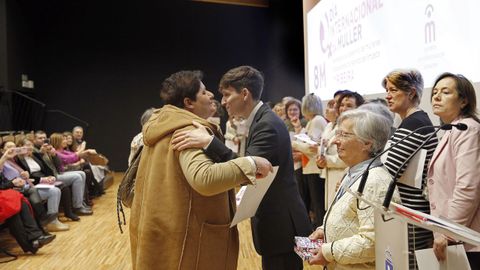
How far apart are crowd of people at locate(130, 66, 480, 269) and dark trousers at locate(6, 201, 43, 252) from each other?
2902mm

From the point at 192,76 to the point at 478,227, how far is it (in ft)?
4.21

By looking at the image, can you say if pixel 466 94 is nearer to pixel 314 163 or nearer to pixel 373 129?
pixel 373 129

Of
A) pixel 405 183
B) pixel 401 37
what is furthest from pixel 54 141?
pixel 405 183

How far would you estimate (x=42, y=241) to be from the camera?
14.1 ft

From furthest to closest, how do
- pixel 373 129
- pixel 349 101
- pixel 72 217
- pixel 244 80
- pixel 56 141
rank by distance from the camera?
pixel 56 141, pixel 72 217, pixel 349 101, pixel 244 80, pixel 373 129

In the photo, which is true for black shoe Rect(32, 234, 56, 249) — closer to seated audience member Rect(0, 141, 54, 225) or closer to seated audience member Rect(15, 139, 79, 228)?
seated audience member Rect(0, 141, 54, 225)

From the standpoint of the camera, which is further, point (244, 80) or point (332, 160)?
point (332, 160)

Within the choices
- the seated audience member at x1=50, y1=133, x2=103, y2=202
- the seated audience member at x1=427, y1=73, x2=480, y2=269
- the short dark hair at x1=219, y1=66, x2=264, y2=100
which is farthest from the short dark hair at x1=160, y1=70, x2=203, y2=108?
the seated audience member at x1=50, y1=133, x2=103, y2=202

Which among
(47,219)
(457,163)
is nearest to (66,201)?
(47,219)

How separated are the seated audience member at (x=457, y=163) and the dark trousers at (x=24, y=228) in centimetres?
376

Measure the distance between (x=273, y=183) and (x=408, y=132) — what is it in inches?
28.2

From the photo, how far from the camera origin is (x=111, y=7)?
1045 cm

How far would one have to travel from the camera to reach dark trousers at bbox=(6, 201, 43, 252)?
4078mm

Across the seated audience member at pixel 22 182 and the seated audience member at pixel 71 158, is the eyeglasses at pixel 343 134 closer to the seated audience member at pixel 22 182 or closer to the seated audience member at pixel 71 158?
the seated audience member at pixel 22 182
